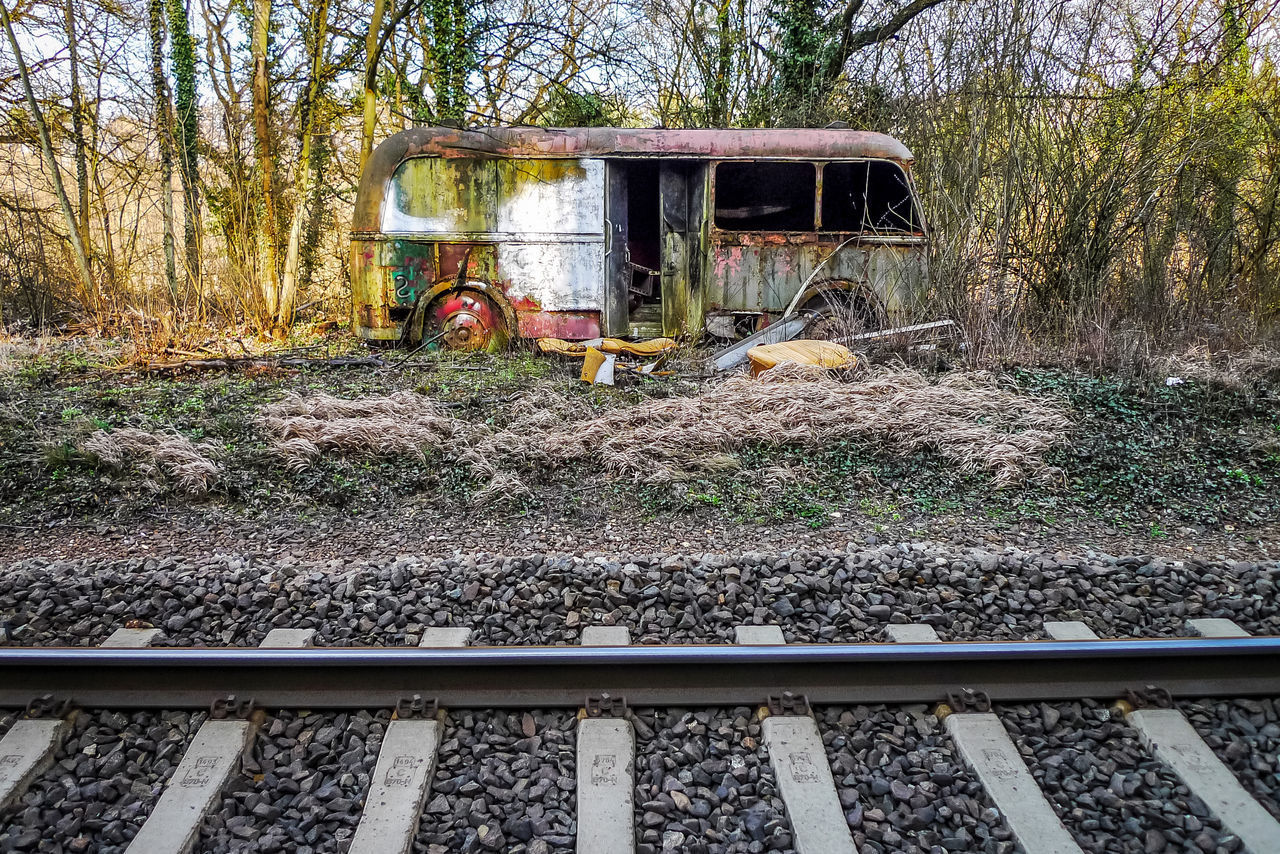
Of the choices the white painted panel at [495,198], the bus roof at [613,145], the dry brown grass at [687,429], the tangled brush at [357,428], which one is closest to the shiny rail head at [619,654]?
the dry brown grass at [687,429]

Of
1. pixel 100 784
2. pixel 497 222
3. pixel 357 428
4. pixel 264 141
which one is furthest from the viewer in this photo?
pixel 264 141

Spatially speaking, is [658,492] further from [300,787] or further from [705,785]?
[300,787]

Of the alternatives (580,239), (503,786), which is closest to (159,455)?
(503,786)

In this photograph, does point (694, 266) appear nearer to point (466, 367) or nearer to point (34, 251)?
point (466, 367)

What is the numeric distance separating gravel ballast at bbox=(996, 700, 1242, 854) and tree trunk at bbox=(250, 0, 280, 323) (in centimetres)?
1184

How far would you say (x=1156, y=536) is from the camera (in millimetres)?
4027

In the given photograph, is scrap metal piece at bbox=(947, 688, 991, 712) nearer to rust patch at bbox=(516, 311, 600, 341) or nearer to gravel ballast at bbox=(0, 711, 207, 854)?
gravel ballast at bbox=(0, 711, 207, 854)

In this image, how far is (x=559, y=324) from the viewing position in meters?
8.74

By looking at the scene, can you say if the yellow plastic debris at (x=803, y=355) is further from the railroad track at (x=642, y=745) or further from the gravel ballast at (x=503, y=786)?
the gravel ballast at (x=503, y=786)

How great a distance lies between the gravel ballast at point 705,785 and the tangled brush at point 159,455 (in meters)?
3.53

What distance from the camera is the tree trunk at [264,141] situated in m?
11.7

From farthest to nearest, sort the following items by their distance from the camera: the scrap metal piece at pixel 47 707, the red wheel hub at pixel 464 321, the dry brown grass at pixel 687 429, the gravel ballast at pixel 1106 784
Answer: the red wheel hub at pixel 464 321 < the dry brown grass at pixel 687 429 < the scrap metal piece at pixel 47 707 < the gravel ballast at pixel 1106 784

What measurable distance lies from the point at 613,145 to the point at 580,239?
111 centimetres

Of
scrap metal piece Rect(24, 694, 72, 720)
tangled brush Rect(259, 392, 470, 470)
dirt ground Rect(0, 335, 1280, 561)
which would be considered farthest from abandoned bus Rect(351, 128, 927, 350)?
scrap metal piece Rect(24, 694, 72, 720)
